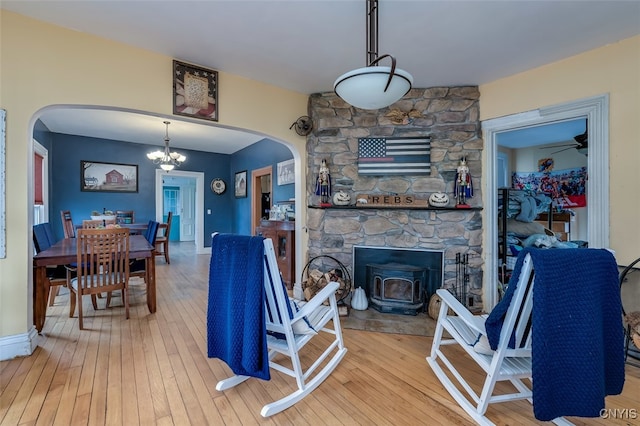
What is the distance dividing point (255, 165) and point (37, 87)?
12.9 feet

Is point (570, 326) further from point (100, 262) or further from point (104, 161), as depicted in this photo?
point (104, 161)

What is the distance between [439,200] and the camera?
3.04m

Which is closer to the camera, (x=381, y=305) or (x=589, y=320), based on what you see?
(x=589, y=320)

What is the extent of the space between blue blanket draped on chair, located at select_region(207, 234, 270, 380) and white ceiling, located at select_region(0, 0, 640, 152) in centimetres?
161

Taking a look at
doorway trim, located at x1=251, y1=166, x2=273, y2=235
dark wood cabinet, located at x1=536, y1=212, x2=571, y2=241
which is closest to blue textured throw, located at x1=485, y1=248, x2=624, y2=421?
dark wood cabinet, located at x1=536, y1=212, x2=571, y2=241

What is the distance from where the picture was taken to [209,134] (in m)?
5.29

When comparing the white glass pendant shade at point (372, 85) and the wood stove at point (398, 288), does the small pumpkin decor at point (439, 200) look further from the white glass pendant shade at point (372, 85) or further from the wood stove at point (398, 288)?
the white glass pendant shade at point (372, 85)

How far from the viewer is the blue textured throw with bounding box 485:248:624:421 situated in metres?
1.24

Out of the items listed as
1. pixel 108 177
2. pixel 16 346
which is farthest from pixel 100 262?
pixel 108 177

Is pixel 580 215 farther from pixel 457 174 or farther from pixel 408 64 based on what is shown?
pixel 408 64

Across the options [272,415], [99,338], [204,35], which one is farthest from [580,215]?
[99,338]

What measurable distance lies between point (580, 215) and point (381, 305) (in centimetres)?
321

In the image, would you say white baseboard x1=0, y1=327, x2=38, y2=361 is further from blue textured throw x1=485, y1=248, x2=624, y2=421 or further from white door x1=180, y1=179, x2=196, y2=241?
white door x1=180, y1=179, x2=196, y2=241

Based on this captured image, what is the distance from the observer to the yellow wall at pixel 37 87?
2027 mm
